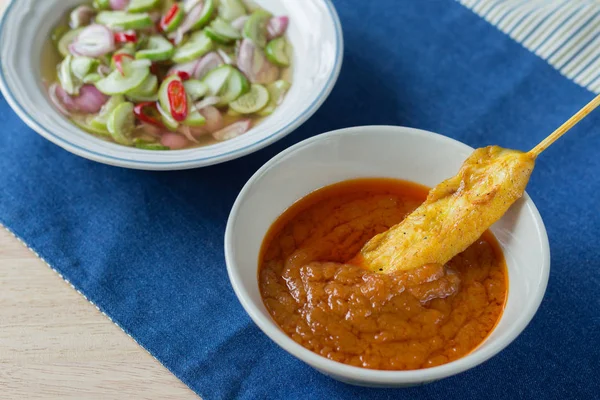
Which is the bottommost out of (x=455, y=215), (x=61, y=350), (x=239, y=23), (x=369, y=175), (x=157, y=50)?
(x=61, y=350)

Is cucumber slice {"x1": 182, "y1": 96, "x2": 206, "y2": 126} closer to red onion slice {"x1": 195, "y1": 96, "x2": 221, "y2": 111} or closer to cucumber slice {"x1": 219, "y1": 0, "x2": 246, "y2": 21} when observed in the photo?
red onion slice {"x1": 195, "y1": 96, "x2": 221, "y2": 111}

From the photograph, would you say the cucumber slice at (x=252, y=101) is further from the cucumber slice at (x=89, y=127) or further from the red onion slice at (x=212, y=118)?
the cucumber slice at (x=89, y=127)

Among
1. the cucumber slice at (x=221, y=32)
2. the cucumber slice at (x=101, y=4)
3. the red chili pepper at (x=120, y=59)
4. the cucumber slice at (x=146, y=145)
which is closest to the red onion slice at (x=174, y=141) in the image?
the cucumber slice at (x=146, y=145)

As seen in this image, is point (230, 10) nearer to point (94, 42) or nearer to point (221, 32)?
point (221, 32)

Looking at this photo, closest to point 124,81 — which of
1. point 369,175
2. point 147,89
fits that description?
point 147,89

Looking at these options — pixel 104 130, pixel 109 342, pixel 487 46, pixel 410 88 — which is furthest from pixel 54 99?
pixel 487 46
